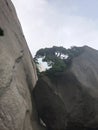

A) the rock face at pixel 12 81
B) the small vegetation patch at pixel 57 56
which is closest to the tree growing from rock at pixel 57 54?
the small vegetation patch at pixel 57 56

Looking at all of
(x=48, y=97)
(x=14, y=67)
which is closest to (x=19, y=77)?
(x=14, y=67)

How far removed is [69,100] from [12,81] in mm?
5501

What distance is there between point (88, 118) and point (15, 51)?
711 centimetres

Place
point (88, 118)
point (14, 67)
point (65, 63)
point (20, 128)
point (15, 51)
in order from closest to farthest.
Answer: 1. point (20, 128)
2. point (14, 67)
3. point (15, 51)
4. point (88, 118)
5. point (65, 63)

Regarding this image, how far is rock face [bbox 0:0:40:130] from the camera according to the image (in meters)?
14.4

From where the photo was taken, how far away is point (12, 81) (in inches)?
619

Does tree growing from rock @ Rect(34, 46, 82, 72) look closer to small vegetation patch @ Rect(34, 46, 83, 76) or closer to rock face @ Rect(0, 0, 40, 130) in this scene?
small vegetation patch @ Rect(34, 46, 83, 76)

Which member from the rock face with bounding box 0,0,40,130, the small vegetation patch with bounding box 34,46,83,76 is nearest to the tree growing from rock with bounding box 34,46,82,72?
the small vegetation patch with bounding box 34,46,83,76

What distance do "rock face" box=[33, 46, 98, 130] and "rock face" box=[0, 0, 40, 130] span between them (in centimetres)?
97

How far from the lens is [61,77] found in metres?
20.6

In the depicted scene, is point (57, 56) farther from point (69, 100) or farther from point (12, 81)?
point (12, 81)

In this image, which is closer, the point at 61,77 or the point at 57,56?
the point at 61,77

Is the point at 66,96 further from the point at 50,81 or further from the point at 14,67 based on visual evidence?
the point at 14,67

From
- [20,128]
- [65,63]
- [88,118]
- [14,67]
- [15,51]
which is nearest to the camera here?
[20,128]
